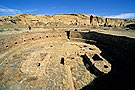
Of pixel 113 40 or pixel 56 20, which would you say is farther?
pixel 56 20

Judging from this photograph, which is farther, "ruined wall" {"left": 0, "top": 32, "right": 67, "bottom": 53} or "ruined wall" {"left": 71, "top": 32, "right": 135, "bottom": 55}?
"ruined wall" {"left": 0, "top": 32, "right": 67, "bottom": 53}

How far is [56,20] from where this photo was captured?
27609 millimetres

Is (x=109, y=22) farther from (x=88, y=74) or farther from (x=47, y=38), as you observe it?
(x=88, y=74)

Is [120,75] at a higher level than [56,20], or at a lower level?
lower

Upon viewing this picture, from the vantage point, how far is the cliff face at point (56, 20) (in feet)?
61.9

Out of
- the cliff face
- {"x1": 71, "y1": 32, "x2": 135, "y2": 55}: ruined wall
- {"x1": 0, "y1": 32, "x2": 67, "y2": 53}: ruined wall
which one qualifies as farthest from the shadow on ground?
the cliff face

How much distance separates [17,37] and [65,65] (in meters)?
7.37

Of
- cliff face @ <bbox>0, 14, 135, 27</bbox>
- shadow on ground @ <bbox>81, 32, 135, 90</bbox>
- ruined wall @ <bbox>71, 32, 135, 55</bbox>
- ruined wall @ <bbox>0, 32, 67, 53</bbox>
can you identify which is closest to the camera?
shadow on ground @ <bbox>81, 32, 135, 90</bbox>

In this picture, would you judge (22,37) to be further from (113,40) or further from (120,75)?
(120,75)

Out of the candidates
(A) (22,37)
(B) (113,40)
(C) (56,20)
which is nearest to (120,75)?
(B) (113,40)

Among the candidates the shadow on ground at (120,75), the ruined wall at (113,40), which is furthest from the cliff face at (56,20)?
the shadow on ground at (120,75)

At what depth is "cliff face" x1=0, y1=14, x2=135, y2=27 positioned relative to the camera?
18875mm

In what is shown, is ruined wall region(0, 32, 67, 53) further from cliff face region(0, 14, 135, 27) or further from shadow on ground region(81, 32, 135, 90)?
shadow on ground region(81, 32, 135, 90)

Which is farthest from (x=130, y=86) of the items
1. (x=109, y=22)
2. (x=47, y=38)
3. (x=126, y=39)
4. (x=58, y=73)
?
(x=109, y=22)
